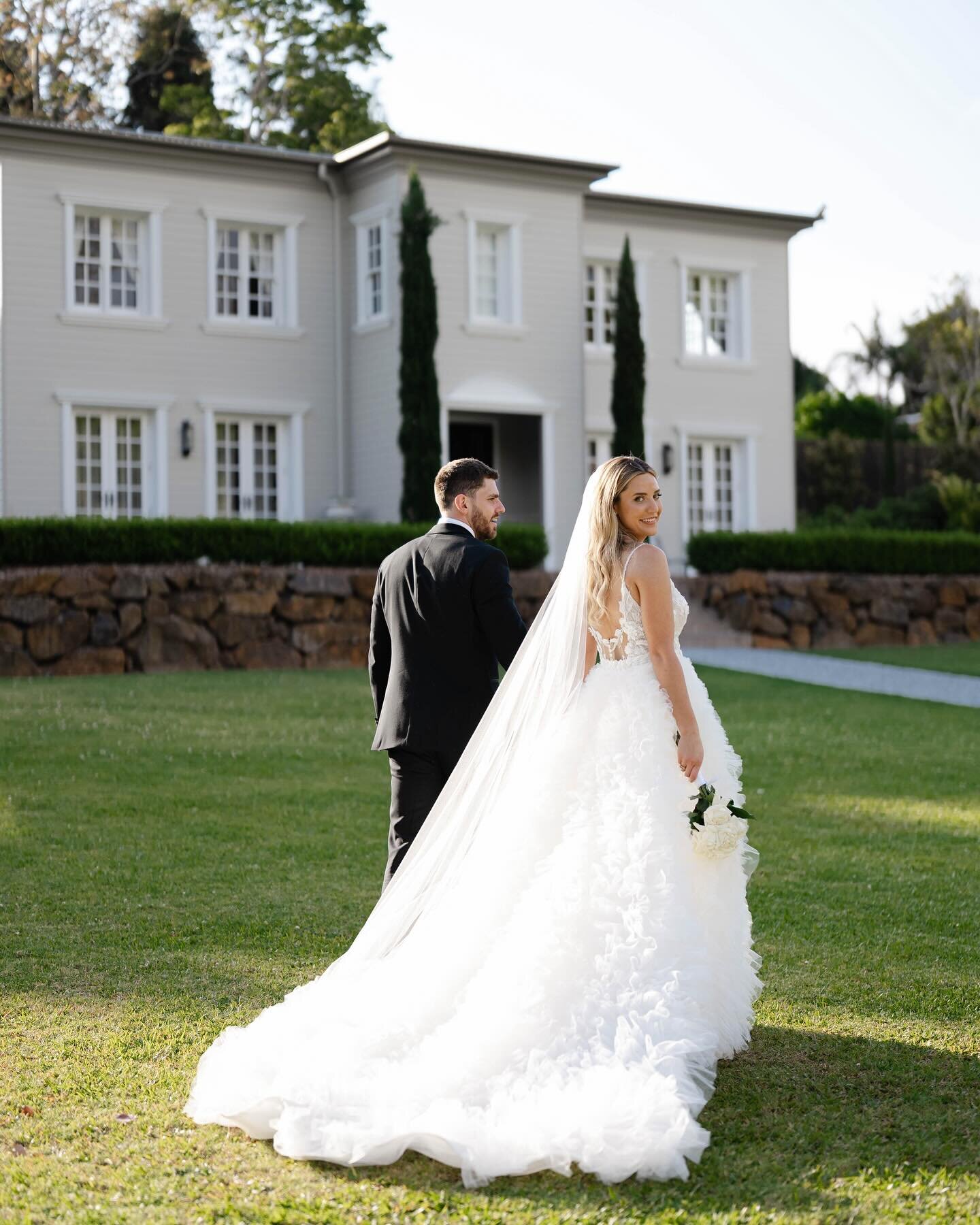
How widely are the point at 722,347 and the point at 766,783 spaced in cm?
1785

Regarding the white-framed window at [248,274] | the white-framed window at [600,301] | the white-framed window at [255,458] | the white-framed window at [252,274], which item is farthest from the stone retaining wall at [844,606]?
the white-framed window at [248,274]

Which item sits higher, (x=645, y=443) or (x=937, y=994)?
(x=645, y=443)

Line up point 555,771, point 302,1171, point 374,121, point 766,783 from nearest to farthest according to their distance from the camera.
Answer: point 302,1171 → point 555,771 → point 766,783 → point 374,121

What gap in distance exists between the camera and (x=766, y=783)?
1066 centimetres

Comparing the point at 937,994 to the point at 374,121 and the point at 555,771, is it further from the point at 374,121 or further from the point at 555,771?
the point at 374,121

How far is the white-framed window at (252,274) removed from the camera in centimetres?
2305

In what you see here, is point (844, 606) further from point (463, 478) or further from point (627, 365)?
point (463, 478)

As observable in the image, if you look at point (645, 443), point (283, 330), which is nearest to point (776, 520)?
point (645, 443)

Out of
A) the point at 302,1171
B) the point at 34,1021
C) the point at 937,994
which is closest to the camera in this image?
the point at 302,1171

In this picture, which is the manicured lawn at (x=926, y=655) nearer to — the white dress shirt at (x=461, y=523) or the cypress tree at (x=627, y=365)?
the cypress tree at (x=627, y=365)

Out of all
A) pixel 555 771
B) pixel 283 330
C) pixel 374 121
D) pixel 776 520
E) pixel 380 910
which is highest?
pixel 374 121

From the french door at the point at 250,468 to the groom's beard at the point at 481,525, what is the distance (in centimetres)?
1777

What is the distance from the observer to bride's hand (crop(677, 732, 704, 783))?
15.6 ft

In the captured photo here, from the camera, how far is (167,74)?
32.1m
